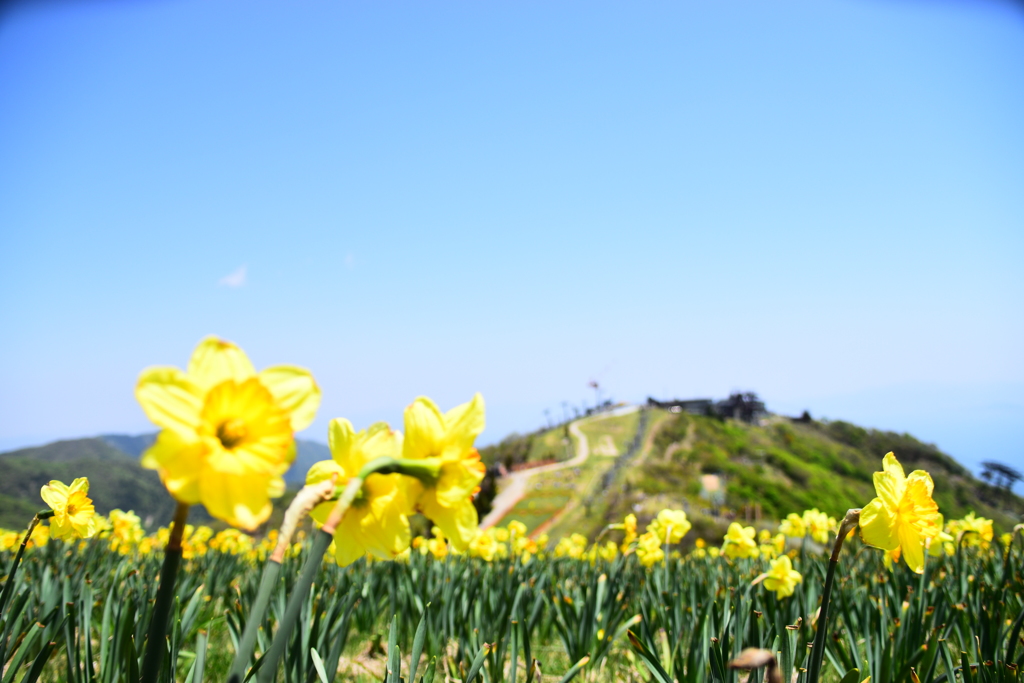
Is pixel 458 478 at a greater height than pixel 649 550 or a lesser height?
greater

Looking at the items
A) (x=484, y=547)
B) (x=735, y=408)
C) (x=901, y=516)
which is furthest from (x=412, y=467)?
(x=735, y=408)

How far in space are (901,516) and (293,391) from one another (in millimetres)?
1630

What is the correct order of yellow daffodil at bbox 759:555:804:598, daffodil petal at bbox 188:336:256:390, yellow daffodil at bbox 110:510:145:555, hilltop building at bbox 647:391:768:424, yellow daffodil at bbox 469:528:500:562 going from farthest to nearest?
hilltop building at bbox 647:391:768:424 → yellow daffodil at bbox 110:510:145:555 → yellow daffodil at bbox 469:528:500:562 → yellow daffodil at bbox 759:555:804:598 → daffodil petal at bbox 188:336:256:390

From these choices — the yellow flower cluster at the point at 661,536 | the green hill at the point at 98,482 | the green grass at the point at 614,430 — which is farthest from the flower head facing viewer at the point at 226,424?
the green hill at the point at 98,482

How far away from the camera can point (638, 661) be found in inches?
112

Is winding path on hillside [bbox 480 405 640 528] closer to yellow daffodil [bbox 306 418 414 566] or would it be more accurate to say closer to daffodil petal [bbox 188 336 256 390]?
yellow daffodil [bbox 306 418 414 566]

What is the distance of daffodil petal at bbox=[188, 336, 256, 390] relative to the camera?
96 centimetres

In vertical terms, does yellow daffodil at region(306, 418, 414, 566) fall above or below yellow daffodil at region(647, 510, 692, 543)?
above

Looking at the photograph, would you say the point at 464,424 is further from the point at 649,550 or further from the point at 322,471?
the point at 649,550

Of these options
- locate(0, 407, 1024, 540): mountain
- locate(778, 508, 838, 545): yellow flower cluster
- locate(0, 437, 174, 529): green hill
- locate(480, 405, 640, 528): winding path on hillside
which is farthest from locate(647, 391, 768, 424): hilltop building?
locate(0, 437, 174, 529): green hill

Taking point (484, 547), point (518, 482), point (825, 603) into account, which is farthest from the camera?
point (518, 482)

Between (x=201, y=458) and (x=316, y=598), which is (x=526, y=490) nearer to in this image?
(x=316, y=598)

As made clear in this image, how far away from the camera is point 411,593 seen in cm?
357

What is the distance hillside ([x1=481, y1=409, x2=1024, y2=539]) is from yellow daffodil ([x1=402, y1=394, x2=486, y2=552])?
58.4 feet
